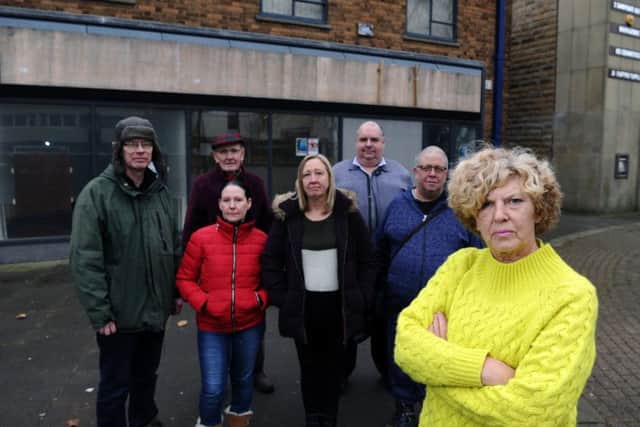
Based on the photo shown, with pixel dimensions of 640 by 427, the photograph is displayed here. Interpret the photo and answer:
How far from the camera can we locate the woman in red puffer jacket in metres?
2.86

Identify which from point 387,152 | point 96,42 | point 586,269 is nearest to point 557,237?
point 586,269

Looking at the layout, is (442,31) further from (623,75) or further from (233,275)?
(233,275)

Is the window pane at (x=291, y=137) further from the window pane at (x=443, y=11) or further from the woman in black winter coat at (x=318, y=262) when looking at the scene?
the woman in black winter coat at (x=318, y=262)

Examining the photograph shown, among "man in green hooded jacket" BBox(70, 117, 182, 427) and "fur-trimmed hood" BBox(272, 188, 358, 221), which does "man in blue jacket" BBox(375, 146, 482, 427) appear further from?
"man in green hooded jacket" BBox(70, 117, 182, 427)

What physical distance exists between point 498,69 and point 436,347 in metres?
11.2

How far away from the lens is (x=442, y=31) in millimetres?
10953

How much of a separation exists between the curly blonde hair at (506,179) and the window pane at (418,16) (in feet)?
31.6

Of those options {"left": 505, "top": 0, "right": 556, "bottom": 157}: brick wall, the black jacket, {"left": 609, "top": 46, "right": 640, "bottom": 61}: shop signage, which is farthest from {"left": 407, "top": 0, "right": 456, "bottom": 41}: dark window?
the black jacket

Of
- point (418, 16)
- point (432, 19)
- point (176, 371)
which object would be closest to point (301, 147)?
point (418, 16)

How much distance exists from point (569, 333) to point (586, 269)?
22.2ft

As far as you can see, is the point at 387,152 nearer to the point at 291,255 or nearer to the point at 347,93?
the point at 347,93

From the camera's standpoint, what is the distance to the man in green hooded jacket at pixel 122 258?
258 centimetres

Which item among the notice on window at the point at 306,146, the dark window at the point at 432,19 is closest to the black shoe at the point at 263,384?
the notice on window at the point at 306,146

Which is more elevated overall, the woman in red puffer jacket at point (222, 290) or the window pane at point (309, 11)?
the window pane at point (309, 11)
